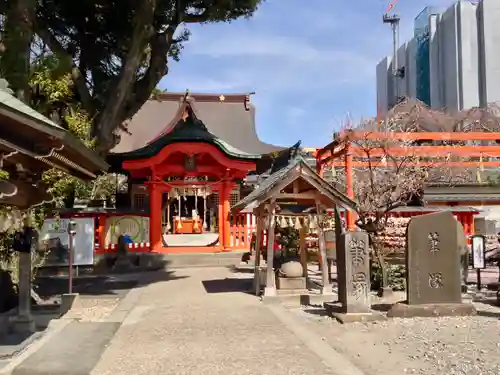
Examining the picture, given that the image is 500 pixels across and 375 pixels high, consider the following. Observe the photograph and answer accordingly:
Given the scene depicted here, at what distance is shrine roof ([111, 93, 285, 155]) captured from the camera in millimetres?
23328

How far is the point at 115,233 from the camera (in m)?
18.6

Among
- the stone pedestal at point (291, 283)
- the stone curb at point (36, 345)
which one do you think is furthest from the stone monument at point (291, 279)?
the stone curb at point (36, 345)

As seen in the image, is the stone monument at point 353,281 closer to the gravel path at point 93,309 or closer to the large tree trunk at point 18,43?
the gravel path at point 93,309

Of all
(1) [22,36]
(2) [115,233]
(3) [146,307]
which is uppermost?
(1) [22,36]

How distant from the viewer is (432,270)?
873cm

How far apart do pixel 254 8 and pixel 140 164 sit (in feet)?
23.7

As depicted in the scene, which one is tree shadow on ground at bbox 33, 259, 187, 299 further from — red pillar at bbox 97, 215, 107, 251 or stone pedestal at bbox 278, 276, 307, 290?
stone pedestal at bbox 278, 276, 307, 290

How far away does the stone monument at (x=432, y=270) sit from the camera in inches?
341

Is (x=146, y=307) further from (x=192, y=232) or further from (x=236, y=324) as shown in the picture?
(x=192, y=232)

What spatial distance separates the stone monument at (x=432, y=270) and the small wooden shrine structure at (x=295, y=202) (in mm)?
1421

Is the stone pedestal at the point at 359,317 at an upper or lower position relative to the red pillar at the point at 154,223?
lower

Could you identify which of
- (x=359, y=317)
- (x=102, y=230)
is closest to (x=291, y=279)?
(x=359, y=317)

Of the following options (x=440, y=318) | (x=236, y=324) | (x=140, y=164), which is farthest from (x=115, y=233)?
(x=440, y=318)

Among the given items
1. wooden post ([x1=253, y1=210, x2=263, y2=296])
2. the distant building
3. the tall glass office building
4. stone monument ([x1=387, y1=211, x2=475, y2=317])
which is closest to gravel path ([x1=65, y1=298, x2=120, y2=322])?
wooden post ([x1=253, y1=210, x2=263, y2=296])
